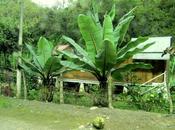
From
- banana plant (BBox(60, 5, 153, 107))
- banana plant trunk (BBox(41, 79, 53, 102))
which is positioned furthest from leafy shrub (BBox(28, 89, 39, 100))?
banana plant (BBox(60, 5, 153, 107))

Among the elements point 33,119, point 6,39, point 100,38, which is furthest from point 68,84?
point 33,119

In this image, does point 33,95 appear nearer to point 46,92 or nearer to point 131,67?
point 46,92

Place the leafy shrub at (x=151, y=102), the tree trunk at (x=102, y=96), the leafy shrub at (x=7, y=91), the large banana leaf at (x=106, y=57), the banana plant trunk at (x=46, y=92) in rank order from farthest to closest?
the leafy shrub at (x=7, y=91), the banana plant trunk at (x=46, y=92), the leafy shrub at (x=151, y=102), the tree trunk at (x=102, y=96), the large banana leaf at (x=106, y=57)

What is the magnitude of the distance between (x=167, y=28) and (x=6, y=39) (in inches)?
915

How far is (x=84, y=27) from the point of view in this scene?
1331 centimetres

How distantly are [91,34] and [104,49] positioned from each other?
81 cm

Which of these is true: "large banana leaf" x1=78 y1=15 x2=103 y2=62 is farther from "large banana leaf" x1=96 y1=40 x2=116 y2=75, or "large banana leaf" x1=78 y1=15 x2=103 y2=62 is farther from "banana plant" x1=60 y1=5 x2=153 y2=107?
"large banana leaf" x1=96 y1=40 x2=116 y2=75

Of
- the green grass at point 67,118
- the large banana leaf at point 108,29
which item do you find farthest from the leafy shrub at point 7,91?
the large banana leaf at point 108,29

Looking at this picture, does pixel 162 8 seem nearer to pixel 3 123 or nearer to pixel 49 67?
pixel 49 67

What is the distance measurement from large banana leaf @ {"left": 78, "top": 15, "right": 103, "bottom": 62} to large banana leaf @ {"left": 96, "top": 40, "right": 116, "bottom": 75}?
0.42 metres

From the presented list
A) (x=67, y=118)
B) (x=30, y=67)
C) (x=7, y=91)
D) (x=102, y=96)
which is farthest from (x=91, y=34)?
(x=7, y=91)

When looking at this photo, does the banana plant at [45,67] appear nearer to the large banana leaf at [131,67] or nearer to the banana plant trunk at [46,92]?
the banana plant trunk at [46,92]

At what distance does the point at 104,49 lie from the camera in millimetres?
12906

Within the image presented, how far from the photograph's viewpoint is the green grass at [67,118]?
33.0 feet
